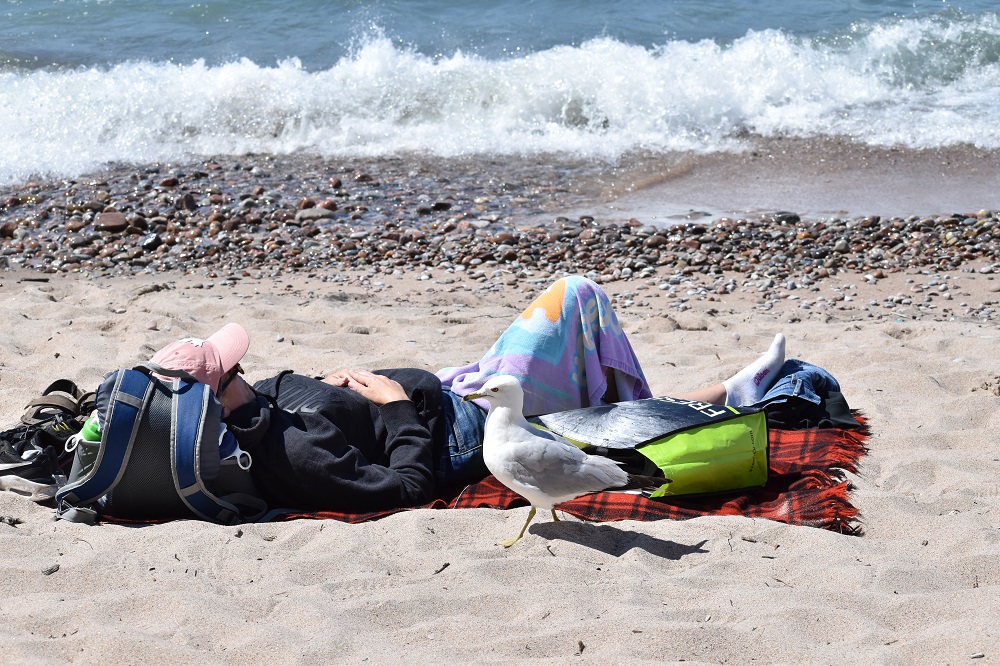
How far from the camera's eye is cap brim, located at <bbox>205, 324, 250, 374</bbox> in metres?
3.40

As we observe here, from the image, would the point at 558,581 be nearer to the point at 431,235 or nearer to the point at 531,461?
the point at 531,461

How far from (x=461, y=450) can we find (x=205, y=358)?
3.15 ft

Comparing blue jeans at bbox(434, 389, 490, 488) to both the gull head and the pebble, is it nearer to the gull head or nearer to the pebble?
the gull head

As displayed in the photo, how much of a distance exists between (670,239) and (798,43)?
697 centimetres

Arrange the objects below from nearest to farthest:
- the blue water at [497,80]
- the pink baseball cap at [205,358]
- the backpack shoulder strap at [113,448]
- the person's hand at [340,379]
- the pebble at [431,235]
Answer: the backpack shoulder strap at [113,448], the pink baseball cap at [205,358], the person's hand at [340,379], the pebble at [431,235], the blue water at [497,80]

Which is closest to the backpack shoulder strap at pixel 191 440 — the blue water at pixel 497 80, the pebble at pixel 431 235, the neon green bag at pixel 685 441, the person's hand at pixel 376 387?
the person's hand at pixel 376 387

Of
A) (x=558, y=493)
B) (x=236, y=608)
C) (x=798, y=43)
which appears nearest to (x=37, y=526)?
(x=236, y=608)

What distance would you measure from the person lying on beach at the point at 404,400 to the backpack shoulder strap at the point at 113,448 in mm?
160

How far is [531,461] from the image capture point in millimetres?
3025

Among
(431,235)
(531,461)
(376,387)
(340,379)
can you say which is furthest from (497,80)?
(531,461)

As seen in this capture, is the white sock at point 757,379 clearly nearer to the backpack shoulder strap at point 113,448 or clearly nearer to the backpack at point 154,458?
the backpack at point 154,458

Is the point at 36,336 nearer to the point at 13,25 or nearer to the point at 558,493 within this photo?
the point at 558,493

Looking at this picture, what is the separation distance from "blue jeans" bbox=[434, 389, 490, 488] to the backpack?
2.29 ft

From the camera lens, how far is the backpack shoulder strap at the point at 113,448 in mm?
3146
